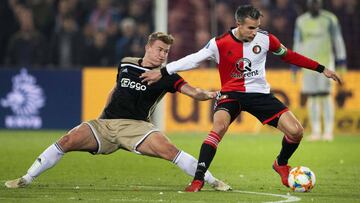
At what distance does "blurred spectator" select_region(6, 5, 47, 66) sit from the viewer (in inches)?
886

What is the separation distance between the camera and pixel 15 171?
12867 mm

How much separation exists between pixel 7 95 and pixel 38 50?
1.53 metres

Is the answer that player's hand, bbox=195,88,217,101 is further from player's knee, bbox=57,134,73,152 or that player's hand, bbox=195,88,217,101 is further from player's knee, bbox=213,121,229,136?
player's knee, bbox=57,134,73,152

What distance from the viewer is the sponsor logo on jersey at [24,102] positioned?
21641mm

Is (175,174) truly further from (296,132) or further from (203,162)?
(203,162)

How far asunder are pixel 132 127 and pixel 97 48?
1209 centimetres

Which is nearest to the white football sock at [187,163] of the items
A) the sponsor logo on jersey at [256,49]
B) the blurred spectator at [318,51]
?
the sponsor logo on jersey at [256,49]

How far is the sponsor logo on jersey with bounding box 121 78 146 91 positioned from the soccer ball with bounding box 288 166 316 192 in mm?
1851

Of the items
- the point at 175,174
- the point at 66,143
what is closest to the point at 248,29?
the point at 66,143

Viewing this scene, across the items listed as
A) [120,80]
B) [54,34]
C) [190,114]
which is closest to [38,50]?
[54,34]

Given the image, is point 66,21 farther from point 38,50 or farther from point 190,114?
point 190,114

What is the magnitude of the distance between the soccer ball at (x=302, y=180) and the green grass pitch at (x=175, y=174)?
9 cm

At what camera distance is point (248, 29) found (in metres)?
10.7

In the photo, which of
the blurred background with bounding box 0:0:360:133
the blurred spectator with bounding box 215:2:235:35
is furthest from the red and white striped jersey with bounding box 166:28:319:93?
the blurred spectator with bounding box 215:2:235:35
